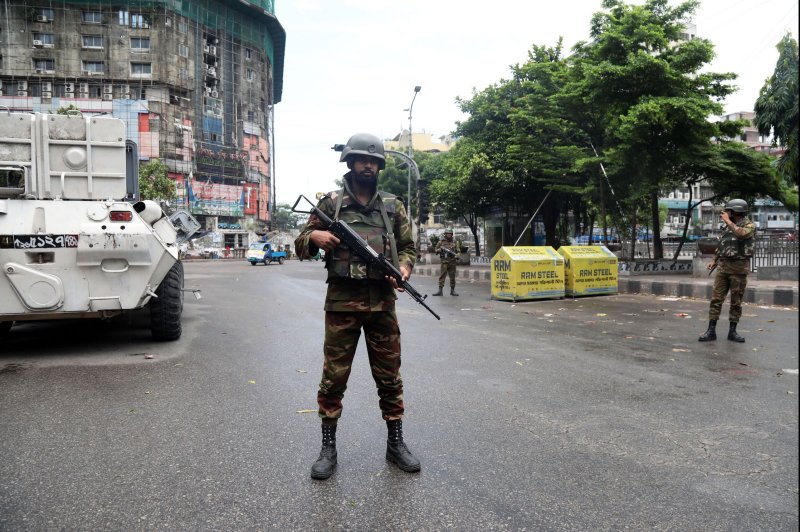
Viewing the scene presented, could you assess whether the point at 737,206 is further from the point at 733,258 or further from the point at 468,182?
the point at 468,182

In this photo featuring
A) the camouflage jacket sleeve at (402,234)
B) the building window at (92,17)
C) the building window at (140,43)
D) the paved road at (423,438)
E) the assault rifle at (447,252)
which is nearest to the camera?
the paved road at (423,438)

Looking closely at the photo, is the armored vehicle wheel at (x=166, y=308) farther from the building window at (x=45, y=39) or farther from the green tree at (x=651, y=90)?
the building window at (x=45, y=39)

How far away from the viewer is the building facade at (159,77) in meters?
48.0

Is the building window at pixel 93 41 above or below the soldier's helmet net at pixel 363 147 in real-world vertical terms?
above

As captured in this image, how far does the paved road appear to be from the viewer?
257 centimetres

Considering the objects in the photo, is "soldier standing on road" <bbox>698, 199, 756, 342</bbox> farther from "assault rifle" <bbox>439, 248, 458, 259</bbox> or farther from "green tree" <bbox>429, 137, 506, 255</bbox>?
"green tree" <bbox>429, 137, 506, 255</bbox>

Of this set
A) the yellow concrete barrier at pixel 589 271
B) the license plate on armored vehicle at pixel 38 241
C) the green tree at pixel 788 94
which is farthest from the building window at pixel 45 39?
the green tree at pixel 788 94

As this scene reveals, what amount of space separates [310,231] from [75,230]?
12.3 ft

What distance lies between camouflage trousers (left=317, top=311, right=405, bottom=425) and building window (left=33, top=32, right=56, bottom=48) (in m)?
57.1

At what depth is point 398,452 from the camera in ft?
10.3

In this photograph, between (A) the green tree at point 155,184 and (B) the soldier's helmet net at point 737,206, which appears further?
(A) the green tree at point 155,184

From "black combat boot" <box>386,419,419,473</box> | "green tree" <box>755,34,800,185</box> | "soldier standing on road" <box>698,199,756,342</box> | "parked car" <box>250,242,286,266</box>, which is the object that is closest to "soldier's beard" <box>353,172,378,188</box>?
"black combat boot" <box>386,419,419,473</box>

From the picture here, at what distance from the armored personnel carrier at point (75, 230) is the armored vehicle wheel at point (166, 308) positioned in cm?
1

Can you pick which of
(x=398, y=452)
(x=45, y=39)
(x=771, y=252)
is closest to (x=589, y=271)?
(x=771, y=252)
